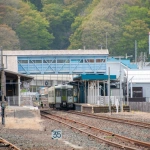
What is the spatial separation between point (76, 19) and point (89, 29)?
21.5 metres

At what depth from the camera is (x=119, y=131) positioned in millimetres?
26141

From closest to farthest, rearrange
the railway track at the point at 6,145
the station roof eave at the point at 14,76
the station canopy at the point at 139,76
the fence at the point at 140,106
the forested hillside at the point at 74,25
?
the railway track at the point at 6,145
the fence at the point at 140,106
the station roof eave at the point at 14,76
the station canopy at the point at 139,76
the forested hillside at the point at 74,25

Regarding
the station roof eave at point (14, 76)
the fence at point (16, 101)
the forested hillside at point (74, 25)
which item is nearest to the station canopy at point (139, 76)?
the station roof eave at point (14, 76)

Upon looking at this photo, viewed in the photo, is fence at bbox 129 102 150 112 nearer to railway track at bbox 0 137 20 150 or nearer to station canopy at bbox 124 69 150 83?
station canopy at bbox 124 69 150 83

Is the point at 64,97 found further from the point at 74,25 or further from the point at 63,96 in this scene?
the point at 74,25

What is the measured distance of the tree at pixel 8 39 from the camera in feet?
381

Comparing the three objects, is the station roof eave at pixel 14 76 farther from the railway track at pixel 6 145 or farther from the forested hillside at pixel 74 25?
the forested hillside at pixel 74 25

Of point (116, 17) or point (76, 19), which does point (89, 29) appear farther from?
point (76, 19)

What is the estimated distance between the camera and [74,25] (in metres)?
140

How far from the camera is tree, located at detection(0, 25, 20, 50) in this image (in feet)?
A: 381

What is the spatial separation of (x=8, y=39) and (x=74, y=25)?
80.9 ft

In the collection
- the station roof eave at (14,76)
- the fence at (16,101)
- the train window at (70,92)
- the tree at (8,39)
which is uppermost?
the tree at (8,39)

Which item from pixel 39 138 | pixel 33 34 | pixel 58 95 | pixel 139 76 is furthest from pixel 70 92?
pixel 33 34

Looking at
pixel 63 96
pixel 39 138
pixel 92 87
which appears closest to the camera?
pixel 39 138
